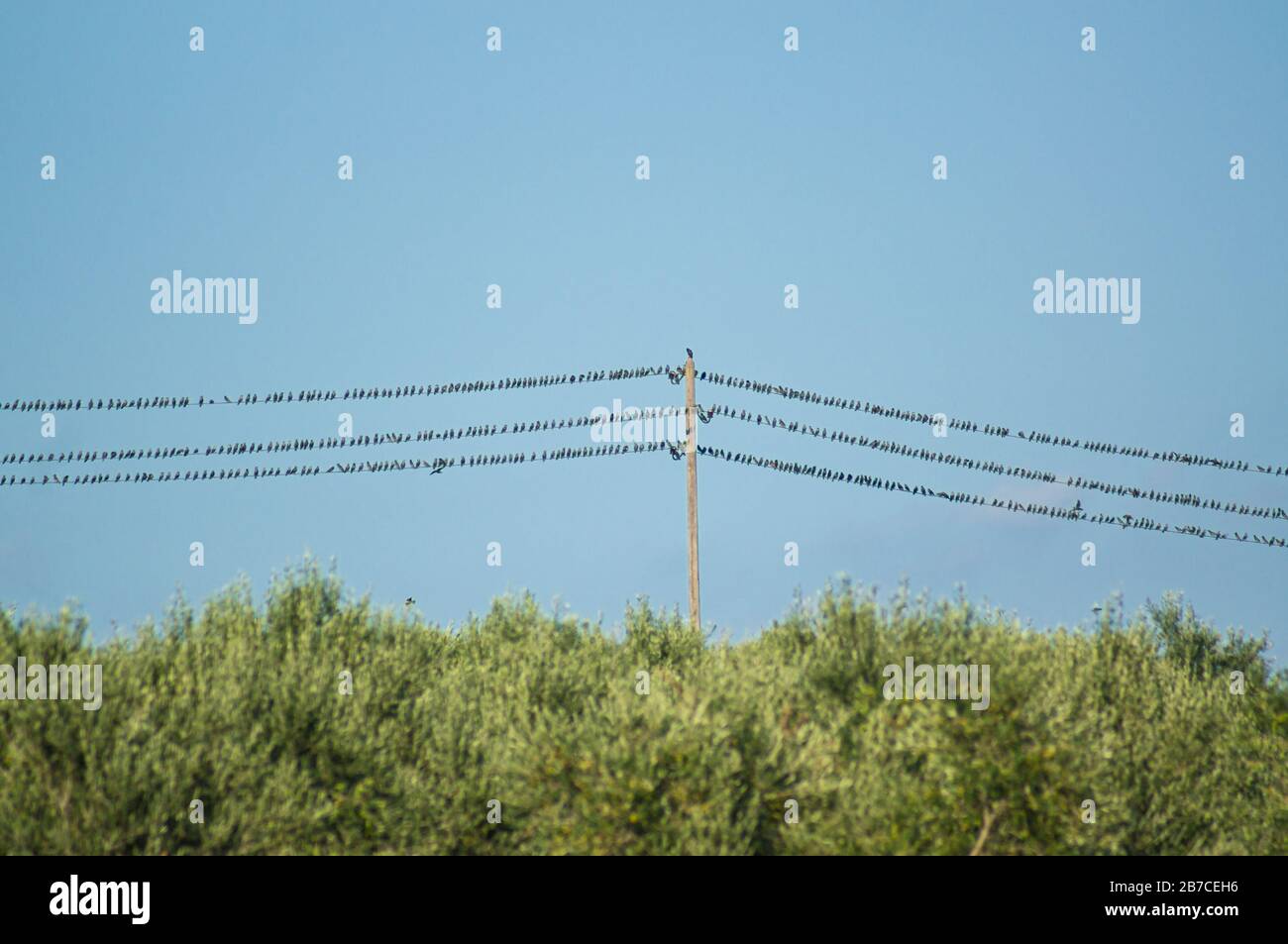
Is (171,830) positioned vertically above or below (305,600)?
below

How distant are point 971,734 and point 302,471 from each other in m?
46.1

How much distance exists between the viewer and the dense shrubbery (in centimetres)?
3444

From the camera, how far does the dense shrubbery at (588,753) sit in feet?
113

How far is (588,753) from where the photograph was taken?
3519 centimetres
